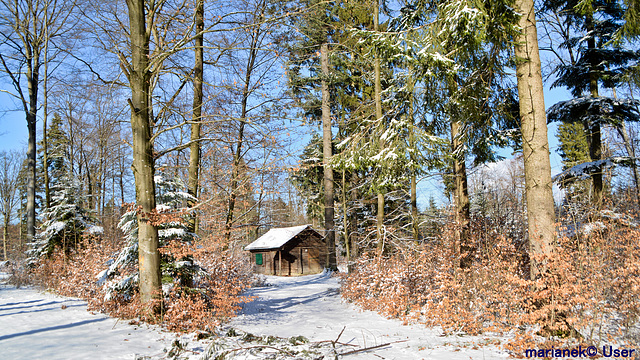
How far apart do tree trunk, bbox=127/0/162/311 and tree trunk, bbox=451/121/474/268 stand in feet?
22.7

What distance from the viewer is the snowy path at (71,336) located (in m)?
5.36

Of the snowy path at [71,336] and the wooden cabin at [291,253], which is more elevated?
the snowy path at [71,336]

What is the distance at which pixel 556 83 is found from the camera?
14945 mm

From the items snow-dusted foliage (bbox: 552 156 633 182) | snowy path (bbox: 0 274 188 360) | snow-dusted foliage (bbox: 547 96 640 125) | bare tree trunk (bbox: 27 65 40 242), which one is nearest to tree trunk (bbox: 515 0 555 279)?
snow-dusted foliage (bbox: 552 156 633 182)

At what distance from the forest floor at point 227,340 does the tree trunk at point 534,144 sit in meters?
1.95

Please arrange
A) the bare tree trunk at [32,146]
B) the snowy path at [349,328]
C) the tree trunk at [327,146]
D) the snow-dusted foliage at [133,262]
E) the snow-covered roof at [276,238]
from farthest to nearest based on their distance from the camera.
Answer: the snow-covered roof at [276,238] → the tree trunk at [327,146] → the bare tree trunk at [32,146] → the snow-dusted foliage at [133,262] → the snowy path at [349,328]

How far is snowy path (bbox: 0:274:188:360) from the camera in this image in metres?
5.36

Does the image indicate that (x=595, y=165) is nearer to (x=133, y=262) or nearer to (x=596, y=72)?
(x=596, y=72)

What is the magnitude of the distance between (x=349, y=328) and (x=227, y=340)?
3.07 meters

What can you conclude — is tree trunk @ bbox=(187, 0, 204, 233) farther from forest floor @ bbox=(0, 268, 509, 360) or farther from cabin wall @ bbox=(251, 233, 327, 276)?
cabin wall @ bbox=(251, 233, 327, 276)

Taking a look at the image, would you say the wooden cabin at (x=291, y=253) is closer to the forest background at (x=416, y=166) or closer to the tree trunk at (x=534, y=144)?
the forest background at (x=416, y=166)

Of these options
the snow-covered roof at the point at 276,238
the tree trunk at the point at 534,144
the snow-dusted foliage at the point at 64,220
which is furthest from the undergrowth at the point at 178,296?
the snow-covered roof at the point at 276,238

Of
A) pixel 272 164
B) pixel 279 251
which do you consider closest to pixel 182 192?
pixel 272 164

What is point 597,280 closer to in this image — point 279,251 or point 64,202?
point 64,202
